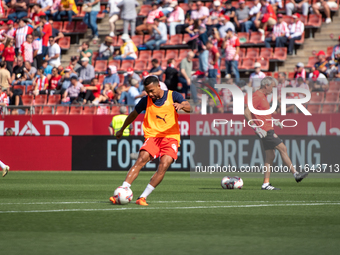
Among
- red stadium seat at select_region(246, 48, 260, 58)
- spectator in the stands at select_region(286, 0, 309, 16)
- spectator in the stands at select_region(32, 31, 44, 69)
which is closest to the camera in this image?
red stadium seat at select_region(246, 48, 260, 58)

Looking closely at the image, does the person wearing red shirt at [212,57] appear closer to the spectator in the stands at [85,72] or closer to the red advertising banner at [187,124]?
the red advertising banner at [187,124]

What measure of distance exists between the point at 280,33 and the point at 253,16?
1838 millimetres

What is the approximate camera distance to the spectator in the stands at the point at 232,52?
76.2 ft

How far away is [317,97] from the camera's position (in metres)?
18.6

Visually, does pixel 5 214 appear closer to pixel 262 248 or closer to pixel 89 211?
pixel 89 211

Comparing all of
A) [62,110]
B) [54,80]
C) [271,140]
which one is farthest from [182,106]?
[54,80]

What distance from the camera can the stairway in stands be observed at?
24266 mm


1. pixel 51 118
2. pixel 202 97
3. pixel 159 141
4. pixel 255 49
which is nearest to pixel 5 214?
pixel 159 141

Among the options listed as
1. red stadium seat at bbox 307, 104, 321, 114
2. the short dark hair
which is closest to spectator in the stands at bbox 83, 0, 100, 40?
red stadium seat at bbox 307, 104, 321, 114

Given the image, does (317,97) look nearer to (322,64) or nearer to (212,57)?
(322,64)

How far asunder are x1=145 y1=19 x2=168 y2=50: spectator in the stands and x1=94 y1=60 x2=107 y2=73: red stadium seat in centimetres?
193

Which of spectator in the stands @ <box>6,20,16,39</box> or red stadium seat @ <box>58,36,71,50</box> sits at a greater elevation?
spectator in the stands @ <box>6,20,16,39</box>

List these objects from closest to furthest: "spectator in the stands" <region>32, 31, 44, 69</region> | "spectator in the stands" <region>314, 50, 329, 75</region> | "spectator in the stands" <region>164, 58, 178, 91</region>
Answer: "spectator in the stands" <region>314, 50, 329, 75</region> → "spectator in the stands" <region>164, 58, 178, 91</region> → "spectator in the stands" <region>32, 31, 44, 69</region>

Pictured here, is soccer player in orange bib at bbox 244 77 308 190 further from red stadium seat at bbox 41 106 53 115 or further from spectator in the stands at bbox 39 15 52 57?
spectator in the stands at bbox 39 15 52 57
